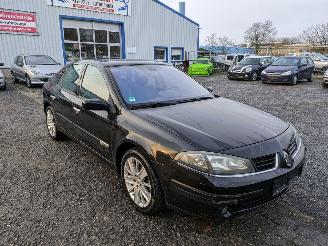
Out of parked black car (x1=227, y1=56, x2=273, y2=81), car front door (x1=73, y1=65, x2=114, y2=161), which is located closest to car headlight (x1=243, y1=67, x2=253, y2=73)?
parked black car (x1=227, y1=56, x2=273, y2=81)

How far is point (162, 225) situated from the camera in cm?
290

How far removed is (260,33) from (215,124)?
52.5 m

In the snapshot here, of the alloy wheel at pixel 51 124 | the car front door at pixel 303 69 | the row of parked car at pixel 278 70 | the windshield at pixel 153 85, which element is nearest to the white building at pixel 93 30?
the row of parked car at pixel 278 70

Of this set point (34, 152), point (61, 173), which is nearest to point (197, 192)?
point (61, 173)

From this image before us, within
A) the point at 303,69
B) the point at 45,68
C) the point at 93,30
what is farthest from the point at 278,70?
the point at 93,30

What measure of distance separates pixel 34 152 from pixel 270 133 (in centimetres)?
387

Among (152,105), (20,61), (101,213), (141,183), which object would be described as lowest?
(101,213)

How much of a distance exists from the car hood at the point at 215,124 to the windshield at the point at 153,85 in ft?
0.82

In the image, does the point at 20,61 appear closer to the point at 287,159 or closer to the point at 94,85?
the point at 94,85

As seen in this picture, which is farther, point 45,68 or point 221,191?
point 45,68

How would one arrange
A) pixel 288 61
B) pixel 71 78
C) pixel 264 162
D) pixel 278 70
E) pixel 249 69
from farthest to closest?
pixel 249 69 → pixel 288 61 → pixel 278 70 → pixel 71 78 → pixel 264 162

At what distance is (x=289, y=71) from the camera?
49.2 ft

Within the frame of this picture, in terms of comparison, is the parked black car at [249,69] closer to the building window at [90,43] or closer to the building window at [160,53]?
the building window at [160,53]

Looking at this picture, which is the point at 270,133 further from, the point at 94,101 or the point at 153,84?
the point at 94,101
